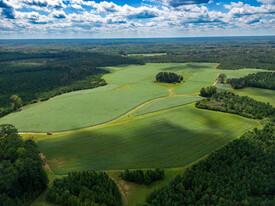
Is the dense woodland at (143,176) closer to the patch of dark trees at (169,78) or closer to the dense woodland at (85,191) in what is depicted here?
the dense woodland at (85,191)

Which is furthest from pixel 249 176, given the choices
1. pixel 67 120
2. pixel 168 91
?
pixel 168 91

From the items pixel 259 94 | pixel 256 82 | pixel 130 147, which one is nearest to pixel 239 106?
pixel 259 94

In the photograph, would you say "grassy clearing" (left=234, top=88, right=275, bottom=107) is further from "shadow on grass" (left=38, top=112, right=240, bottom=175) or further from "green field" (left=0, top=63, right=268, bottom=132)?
"shadow on grass" (left=38, top=112, right=240, bottom=175)

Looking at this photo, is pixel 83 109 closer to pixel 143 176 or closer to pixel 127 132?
pixel 127 132

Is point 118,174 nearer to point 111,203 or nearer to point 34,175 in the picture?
point 111,203

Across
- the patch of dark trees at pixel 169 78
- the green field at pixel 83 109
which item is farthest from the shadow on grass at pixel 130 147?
the patch of dark trees at pixel 169 78

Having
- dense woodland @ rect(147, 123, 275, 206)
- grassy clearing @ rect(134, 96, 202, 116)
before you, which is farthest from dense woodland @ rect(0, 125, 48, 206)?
grassy clearing @ rect(134, 96, 202, 116)
